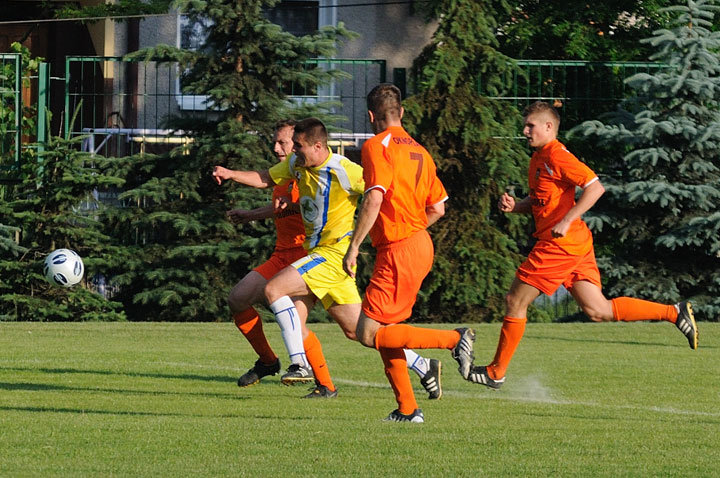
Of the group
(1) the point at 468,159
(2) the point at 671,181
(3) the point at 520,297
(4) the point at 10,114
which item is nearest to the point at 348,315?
(3) the point at 520,297

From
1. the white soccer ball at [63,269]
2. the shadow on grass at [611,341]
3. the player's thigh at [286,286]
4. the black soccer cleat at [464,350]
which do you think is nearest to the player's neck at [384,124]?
the black soccer cleat at [464,350]

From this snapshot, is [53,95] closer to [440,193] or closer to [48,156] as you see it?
[48,156]

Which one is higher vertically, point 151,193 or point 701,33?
point 701,33

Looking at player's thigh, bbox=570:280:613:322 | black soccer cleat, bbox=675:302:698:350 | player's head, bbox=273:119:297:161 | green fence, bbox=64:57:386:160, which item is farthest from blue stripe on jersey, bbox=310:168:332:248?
green fence, bbox=64:57:386:160

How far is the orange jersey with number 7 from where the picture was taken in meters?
8.04

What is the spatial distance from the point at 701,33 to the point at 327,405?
12.5 meters

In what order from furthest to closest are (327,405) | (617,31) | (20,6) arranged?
(20,6)
(617,31)
(327,405)

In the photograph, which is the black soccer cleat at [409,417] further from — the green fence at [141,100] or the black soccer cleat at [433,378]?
the green fence at [141,100]

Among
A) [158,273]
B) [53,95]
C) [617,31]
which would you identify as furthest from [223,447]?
[617,31]

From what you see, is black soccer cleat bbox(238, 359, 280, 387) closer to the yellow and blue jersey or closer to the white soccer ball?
the yellow and blue jersey

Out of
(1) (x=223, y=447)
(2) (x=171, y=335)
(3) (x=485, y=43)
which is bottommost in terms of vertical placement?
(2) (x=171, y=335)

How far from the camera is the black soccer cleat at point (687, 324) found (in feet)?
33.7

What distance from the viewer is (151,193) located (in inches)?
722

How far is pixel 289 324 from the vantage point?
364 inches
